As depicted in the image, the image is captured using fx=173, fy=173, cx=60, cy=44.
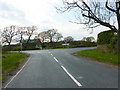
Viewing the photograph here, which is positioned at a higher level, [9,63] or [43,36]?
[43,36]

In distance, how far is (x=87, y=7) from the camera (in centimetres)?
2331

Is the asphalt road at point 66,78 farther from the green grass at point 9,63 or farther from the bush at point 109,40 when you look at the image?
the bush at point 109,40

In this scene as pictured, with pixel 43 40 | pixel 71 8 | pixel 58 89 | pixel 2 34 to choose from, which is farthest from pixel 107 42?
pixel 43 40

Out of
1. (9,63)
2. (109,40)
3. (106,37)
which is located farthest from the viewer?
(106,37)

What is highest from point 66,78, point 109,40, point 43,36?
point 43,36

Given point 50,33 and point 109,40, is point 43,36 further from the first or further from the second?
point 109,40

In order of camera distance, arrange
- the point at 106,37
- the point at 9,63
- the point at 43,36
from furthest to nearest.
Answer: the point at 43,36 → the point at 106,37 → the point at 9,63

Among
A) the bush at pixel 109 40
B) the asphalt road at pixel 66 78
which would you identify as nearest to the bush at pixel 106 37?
the bush at pixel 109 40

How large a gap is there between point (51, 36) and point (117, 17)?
80.0 metres

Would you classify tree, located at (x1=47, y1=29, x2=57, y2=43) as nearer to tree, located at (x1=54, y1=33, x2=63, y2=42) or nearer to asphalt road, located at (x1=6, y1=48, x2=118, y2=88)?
tree, located at (x1=54, y1=33, x2=63, y2=42)

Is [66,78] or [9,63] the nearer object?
[66,78]

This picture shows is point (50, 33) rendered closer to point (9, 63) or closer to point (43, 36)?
point (43, 36)

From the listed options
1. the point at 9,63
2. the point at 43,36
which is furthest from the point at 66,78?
the point at 43,36

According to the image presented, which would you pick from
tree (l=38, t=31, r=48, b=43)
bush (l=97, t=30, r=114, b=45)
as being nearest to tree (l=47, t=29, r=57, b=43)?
tree (l=38, t=31, r=48, b=43)
